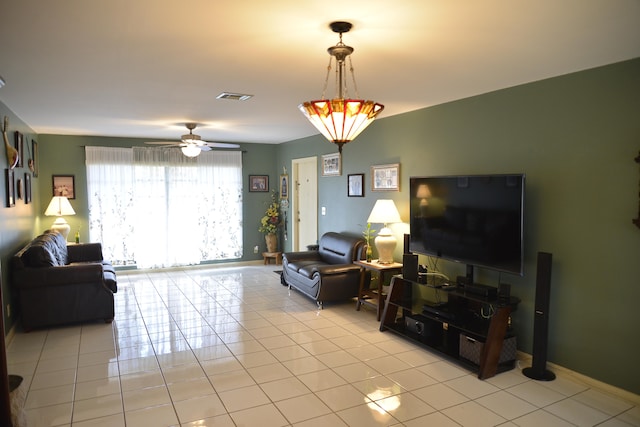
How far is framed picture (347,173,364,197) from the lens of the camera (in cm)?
584

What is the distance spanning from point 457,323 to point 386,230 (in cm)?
154

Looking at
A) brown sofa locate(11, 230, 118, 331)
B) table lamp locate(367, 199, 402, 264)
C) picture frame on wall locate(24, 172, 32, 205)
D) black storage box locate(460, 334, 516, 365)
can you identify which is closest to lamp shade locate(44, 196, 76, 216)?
picture frame on wall locate(24, 172, 32, 205)

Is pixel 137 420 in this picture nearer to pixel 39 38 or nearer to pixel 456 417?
pixel 456 417

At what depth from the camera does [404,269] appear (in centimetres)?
432

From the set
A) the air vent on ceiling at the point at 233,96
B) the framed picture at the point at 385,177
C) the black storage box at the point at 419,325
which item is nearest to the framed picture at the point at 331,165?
the framed picture at the point at 385,177

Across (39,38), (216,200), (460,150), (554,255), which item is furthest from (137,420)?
(216,200)

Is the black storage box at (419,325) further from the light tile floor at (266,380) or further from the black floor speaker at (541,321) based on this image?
the black floor speaker at (541,321)

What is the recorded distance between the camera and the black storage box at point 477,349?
11.3ft

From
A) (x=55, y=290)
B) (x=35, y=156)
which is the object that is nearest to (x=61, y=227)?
(x=35, y=156)

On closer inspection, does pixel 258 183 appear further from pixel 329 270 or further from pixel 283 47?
pixel 283 47

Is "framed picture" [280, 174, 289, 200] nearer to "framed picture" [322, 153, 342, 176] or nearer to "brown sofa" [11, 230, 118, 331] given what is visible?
"framed picture" [322, 153, 342, 176]

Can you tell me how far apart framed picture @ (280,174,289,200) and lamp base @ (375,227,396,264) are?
363 centimetres

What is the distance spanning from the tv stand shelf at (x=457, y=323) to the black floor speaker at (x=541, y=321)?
19 cm

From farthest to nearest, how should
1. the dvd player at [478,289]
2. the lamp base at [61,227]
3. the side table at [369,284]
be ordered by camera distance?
1. the lamp base at [61,227]
2. the side table at [369,284]
3. the dvd player at [478,289]
